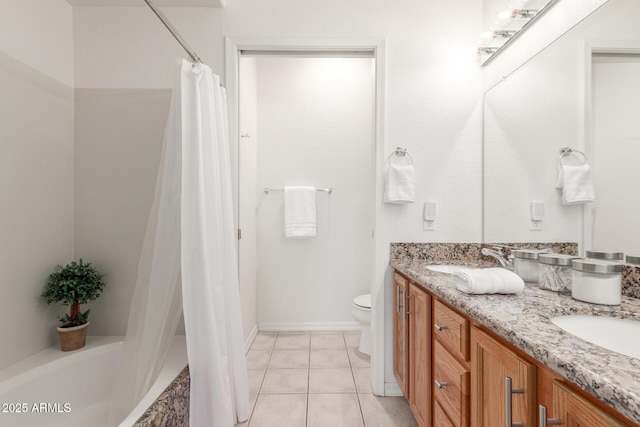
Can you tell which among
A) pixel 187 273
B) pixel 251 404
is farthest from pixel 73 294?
pixel 251 404

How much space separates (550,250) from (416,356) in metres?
0.78

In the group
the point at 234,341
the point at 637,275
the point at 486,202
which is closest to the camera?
the point at 637,275

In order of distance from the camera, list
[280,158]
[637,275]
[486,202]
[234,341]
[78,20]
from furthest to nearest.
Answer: [280,158] → [486,202] → [78,20] → [234,341] → [637,275]

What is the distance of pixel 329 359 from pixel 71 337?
163 cm

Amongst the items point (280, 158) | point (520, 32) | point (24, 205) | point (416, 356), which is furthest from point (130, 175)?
point (520, 32)

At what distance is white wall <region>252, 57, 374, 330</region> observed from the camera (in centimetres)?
285

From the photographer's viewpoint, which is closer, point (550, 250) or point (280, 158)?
point (550, 250)

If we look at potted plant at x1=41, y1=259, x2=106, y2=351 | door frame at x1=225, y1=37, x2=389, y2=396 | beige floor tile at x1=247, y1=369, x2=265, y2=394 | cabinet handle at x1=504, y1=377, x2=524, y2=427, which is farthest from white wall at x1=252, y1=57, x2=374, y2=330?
cabinet handle at x1=504, y1=377, x2=524, y2=427

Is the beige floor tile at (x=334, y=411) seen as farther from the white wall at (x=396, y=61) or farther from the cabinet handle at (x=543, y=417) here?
the cabinet handle at (x=543, y=417)

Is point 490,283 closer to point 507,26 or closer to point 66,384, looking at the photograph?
point 507,26

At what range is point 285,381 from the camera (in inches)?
77.9

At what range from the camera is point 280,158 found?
9.38ft

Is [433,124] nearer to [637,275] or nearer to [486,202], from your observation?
[486,202]

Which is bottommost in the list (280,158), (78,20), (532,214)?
(532,214)
